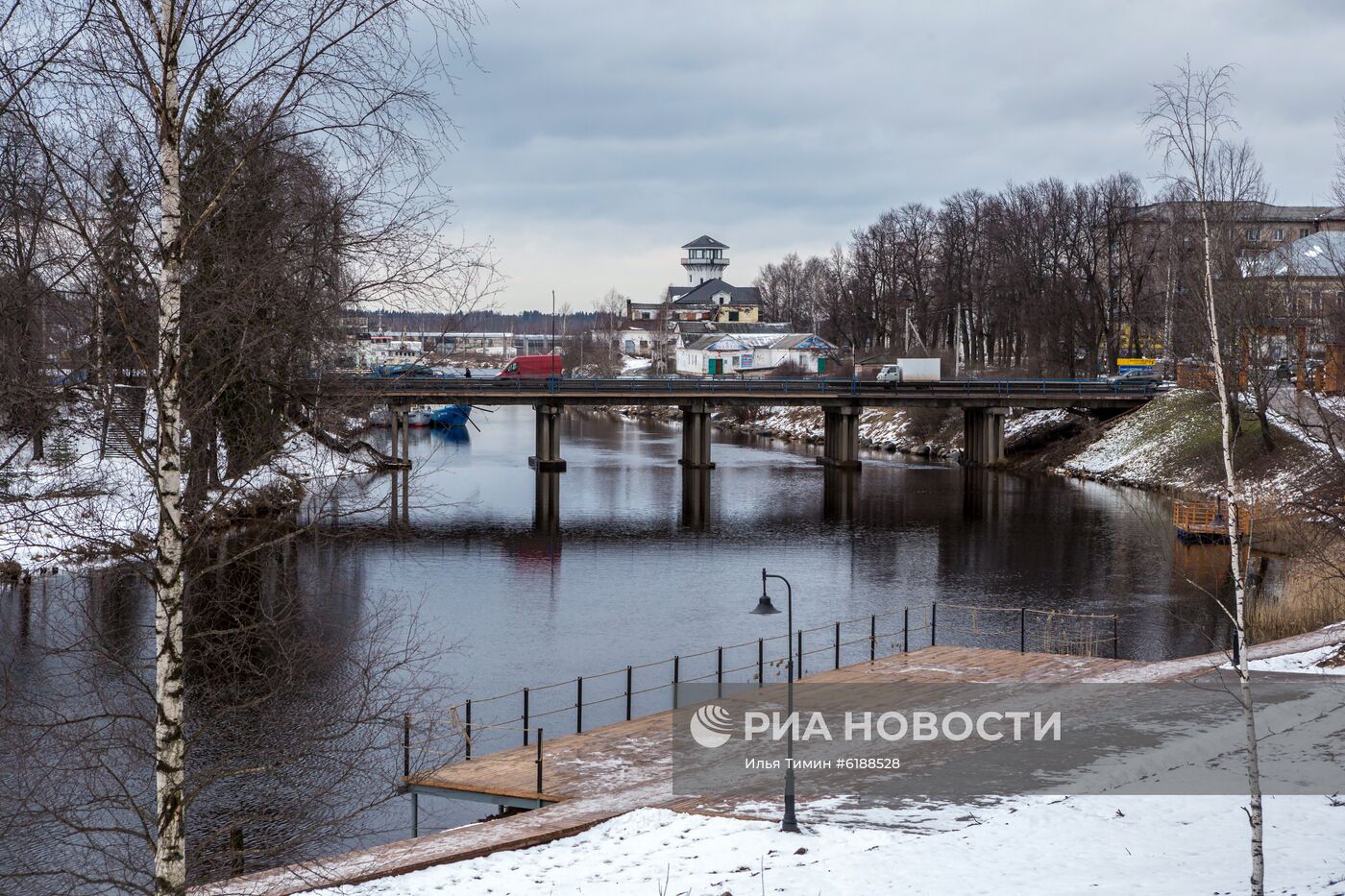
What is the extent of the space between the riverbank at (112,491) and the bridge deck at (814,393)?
167ft

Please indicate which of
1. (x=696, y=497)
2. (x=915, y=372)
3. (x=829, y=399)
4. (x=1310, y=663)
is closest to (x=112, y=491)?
(x=1310, y=663)

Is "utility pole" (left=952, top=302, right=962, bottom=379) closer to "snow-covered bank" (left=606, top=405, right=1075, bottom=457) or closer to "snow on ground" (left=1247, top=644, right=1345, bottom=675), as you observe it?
"snow-covered bank" (left=606, top=405, right=1075, bottom=457)

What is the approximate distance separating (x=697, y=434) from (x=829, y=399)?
7642 mm

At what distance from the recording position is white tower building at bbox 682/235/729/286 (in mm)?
191875

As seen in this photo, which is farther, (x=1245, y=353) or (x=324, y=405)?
(x=1245, y=353)

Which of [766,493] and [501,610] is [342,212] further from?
[766,493]

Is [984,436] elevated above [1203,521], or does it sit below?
above

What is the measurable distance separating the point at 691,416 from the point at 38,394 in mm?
58837

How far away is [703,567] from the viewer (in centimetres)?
3875

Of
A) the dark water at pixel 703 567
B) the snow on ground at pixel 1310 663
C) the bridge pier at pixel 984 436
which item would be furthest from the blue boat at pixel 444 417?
the snow on ground at pixel 1310 663

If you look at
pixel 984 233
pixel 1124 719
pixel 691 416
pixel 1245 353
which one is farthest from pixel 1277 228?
pixel 1124 719

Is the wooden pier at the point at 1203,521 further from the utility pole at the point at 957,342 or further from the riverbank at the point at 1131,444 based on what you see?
the utility pole at the point at 957,342

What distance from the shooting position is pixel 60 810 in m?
7.98

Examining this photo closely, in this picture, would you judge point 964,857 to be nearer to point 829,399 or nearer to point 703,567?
point 703,567
